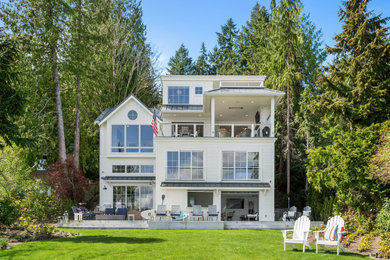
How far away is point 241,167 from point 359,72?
30.6 ft

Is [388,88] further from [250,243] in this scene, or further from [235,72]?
[235,72]

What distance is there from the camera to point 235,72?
49.3 meters

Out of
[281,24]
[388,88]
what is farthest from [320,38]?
[388,88]

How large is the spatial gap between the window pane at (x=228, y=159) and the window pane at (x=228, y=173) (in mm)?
323

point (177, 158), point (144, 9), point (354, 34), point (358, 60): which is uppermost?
point (144, 9)

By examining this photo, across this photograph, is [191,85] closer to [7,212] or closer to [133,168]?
[133,168]

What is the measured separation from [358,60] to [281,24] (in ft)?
48.5

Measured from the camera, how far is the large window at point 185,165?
25.1 m

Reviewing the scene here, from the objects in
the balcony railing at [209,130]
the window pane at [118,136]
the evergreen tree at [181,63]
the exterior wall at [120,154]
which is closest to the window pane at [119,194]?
the exterior wall at [120,154]

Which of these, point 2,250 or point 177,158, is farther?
point 177,158

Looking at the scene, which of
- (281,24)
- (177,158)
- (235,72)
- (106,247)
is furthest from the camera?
(235,72)

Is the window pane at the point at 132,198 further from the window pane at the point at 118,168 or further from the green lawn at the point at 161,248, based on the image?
the green lawn at the point at 161,248

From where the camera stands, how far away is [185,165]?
82.5ft

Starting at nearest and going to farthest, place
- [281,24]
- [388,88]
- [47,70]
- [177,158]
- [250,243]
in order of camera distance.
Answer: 1. [250,243]
2. [388,88]
3. [177,158]
4. [47,70]
5. [281,24]
